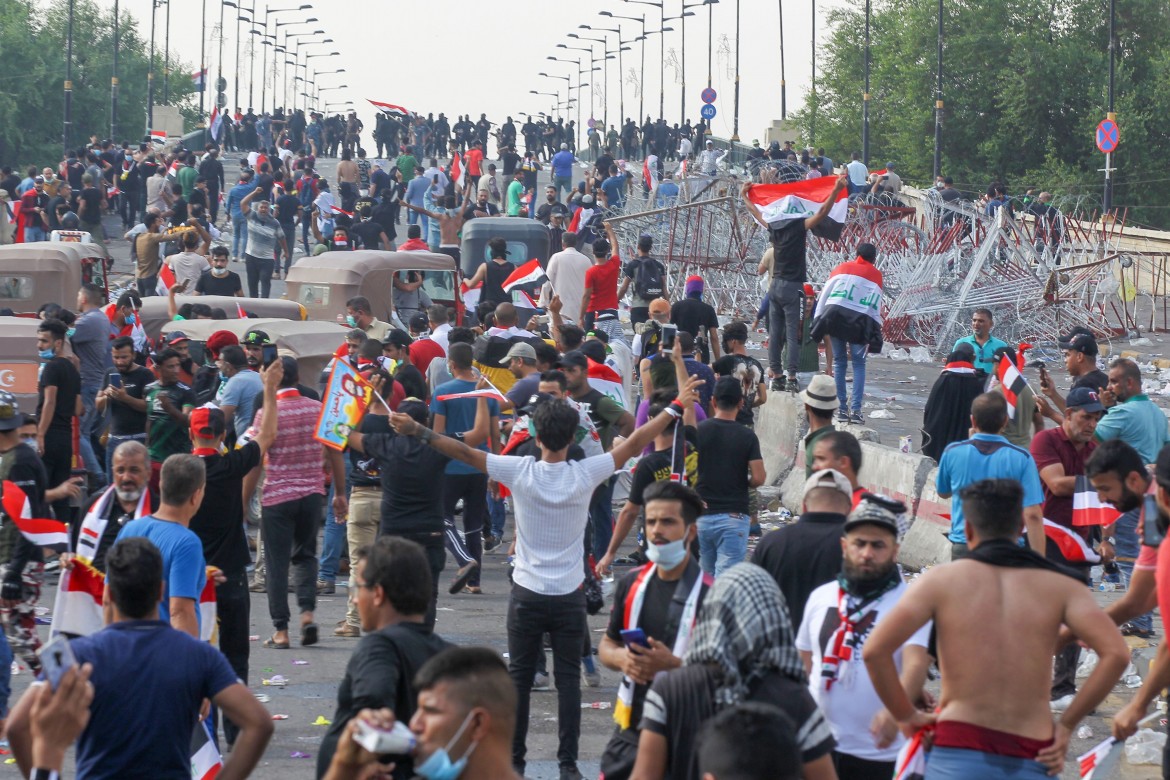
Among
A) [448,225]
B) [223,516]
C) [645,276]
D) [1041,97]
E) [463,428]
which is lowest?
[223,516]

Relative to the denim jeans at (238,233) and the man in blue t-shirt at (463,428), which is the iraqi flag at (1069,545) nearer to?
the man in blue t-shirt at (463,428)

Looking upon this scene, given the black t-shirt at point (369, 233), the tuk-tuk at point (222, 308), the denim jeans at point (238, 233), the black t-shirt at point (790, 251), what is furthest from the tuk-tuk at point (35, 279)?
the denim jeans at point (238, 233)

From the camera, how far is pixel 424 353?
14.3 meters

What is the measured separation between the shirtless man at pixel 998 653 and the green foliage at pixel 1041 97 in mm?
57243

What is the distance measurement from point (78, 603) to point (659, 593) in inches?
90.1

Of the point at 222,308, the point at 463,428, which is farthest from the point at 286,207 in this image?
the point at 463,428

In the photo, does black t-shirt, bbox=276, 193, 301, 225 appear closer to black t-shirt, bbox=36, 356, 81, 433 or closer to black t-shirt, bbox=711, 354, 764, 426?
black t-shirt, bbox=36, 356, 81, 433

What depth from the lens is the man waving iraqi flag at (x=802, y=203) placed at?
1585 cm

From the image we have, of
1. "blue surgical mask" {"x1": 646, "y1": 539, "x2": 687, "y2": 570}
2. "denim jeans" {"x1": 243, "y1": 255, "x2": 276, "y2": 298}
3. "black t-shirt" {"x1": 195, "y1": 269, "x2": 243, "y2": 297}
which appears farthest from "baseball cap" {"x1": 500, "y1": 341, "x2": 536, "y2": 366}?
"denim jeans" {"x1": 243, "y1": 255, "x2": 276, "y2": 298}

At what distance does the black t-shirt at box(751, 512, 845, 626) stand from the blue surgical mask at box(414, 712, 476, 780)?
2.47 m

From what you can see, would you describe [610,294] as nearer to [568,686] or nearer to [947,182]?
[568,686]

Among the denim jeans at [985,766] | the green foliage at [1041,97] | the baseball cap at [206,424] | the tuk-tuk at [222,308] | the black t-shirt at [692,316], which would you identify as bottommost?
the denim jeans at [985,766]

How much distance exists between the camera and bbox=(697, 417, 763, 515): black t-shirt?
29.9 feet

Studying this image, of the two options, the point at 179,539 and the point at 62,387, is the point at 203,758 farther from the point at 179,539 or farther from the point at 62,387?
the point at 62,387
